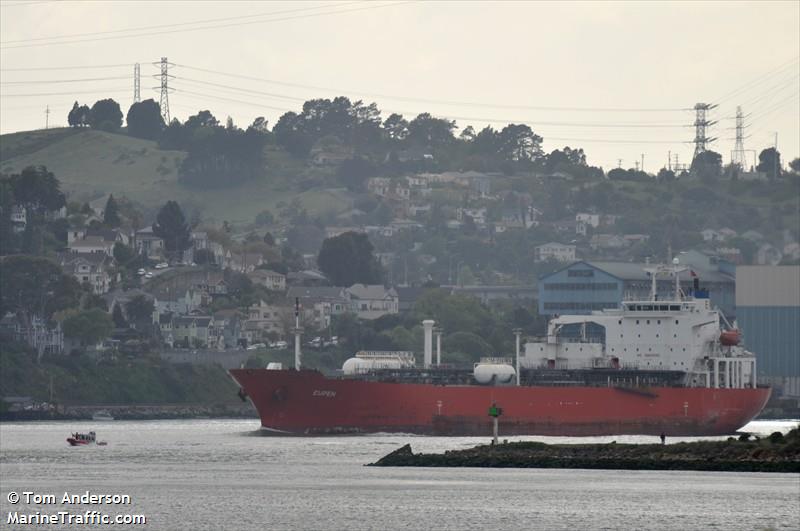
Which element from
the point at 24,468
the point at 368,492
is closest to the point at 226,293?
the point at 24,468

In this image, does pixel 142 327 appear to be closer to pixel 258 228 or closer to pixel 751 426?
pixel 751 426

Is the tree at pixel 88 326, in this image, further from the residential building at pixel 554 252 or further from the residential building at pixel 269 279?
the residential building at pixel 554 252

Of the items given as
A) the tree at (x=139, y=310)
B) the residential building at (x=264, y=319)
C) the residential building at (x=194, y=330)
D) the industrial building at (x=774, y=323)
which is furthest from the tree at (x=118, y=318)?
the industrial building at (x=774, y=323)

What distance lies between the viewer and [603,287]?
5000 inches

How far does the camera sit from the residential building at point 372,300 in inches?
5837

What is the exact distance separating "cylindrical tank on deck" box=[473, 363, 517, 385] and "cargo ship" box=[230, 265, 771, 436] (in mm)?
42

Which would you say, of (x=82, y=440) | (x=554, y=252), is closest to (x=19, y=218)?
(x=554, y=252)

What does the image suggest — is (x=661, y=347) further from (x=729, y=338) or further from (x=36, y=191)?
(x=36, y=191)

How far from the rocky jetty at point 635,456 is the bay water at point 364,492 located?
0.34 metres

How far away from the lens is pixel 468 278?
184500 millimetres

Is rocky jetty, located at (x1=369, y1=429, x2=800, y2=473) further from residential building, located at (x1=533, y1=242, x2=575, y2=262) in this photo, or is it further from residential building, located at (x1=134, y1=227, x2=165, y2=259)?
residential building, located at (x1=533, y1=242, x2=575, y2=262)

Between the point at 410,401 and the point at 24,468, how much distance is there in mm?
20627

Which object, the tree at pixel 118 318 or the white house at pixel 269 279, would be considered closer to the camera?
the tree at pixel 118 318

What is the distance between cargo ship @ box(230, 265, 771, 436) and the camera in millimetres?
79000
